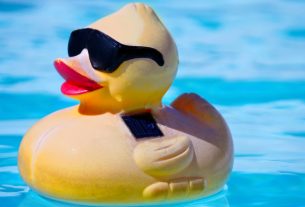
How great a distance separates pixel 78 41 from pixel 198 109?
686 millimetres

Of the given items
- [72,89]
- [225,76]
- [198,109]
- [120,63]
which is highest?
[120,63]

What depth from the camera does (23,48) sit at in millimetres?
8703

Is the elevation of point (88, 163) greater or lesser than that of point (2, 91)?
greater

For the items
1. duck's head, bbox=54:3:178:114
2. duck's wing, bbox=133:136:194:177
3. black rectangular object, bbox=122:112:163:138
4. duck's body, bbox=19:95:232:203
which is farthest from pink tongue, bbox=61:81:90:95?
duck's wing, bbox=133:136:194:177

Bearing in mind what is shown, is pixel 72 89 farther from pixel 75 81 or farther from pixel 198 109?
pixel 198 109

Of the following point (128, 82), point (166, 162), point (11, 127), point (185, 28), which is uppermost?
point (128, 82)

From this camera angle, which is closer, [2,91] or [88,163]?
[88,163]

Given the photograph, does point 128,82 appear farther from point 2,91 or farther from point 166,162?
point 2,91

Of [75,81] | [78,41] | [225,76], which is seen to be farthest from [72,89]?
[225,76]

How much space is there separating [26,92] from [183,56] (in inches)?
75.9

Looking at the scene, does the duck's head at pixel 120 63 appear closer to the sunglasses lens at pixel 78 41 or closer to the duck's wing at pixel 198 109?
the sunglasses lens at pixel 78 41

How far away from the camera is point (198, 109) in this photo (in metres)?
4.64

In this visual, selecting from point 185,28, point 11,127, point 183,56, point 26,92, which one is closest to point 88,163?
point 11,127

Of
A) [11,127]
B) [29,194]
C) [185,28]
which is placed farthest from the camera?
[185,28]
